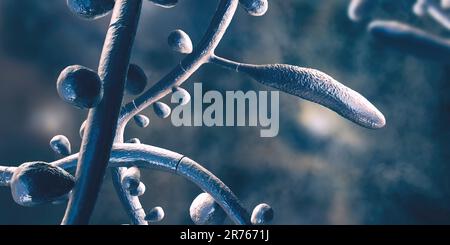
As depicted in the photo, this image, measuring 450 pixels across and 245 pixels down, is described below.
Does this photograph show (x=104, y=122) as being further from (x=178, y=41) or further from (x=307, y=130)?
(x=307, y=130)

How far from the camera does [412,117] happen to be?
1.71 m

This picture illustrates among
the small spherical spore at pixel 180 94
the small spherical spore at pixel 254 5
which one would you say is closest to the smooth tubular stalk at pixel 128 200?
the small spherical spore at pixel 180 94

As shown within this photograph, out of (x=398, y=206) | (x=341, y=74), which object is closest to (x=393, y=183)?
(x=398, y=206)

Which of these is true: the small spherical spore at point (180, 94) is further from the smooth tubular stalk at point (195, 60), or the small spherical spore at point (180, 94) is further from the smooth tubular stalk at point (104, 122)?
the smooth tubular stalk at point (104, 122)

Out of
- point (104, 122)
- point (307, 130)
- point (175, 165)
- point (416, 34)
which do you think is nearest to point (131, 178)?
point (175, 165)

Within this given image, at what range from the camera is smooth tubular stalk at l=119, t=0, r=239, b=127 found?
0.39m

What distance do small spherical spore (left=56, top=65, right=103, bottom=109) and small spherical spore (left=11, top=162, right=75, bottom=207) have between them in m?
0.04

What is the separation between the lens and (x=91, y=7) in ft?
0.79

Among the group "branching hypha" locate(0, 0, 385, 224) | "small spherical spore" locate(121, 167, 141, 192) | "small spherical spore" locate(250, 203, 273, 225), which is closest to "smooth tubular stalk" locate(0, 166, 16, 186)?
"branching hypha" locate(0, 0, 385, 224)

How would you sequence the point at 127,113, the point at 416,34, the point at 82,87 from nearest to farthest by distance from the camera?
the point at 82,87
the point at 416,34
the point at 127,113

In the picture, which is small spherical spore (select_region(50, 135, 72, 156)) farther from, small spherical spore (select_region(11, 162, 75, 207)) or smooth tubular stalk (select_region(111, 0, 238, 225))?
small spherical spore (select_region(11, 162, 75, 207))

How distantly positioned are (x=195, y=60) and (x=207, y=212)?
0.51ft
